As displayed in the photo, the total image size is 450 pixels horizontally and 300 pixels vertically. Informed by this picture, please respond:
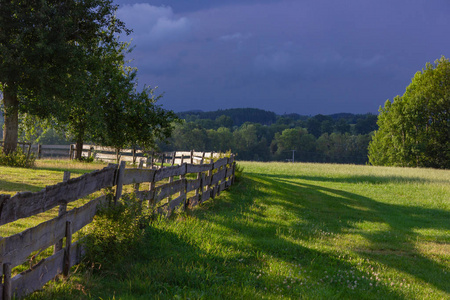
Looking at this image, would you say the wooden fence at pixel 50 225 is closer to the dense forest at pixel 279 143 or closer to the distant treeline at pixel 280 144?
the dense forest at pixel 279 143

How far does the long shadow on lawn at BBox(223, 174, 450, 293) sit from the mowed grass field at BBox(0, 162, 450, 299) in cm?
4

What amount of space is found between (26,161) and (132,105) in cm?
759

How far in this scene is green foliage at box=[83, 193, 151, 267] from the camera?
492 centimetres

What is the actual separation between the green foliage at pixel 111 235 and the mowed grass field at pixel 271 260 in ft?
0.43

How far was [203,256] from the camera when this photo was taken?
18.1ft

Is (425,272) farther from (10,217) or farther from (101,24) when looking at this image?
(101,24)

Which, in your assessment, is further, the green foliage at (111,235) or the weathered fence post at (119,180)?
the weathered fence post at (119,180)

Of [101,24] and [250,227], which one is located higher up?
[101,24]

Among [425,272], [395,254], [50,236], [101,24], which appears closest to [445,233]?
[395,254]

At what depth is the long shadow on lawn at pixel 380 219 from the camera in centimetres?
692

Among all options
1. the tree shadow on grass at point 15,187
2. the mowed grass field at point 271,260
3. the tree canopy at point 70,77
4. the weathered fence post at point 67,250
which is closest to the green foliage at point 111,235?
the mowed grass field at point 271,260

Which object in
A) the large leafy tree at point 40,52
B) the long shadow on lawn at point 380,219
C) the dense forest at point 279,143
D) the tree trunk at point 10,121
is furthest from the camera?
the dense forest at point 279,143

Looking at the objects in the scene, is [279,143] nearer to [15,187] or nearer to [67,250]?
[15,187]

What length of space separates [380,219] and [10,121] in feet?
62.9
